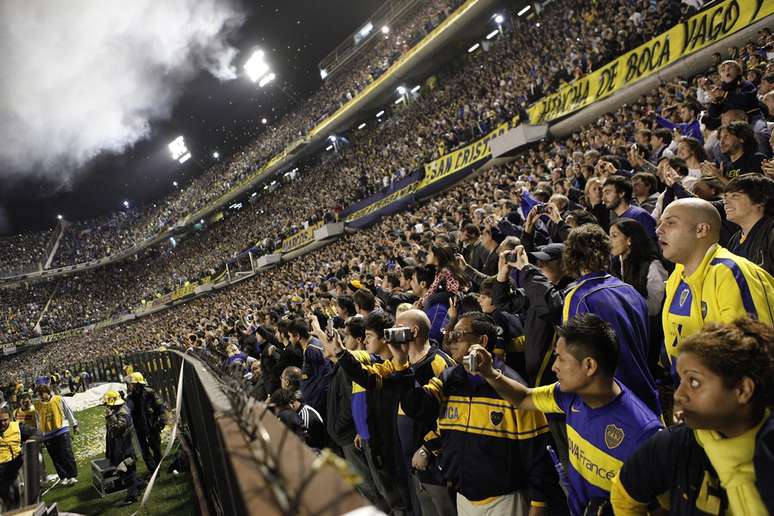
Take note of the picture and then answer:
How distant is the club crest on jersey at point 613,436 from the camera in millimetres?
1875

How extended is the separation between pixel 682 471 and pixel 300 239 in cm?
3097

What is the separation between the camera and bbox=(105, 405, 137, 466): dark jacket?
720 centimetres

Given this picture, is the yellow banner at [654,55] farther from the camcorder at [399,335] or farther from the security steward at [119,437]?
the security steward at [119,437]

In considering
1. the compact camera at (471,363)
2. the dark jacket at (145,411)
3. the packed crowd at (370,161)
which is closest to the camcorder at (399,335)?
the compact camera at (471,363)

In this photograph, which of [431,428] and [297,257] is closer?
[431,428]

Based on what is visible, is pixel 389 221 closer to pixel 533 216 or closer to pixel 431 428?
pixel 533 216

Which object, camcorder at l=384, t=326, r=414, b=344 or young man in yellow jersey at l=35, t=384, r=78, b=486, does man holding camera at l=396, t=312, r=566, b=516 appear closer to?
camcorder at l=384, t=326, r=414, b=344

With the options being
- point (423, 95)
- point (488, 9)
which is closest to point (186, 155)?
point (423, 95)

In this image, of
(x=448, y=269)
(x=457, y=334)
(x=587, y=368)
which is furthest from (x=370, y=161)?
(x=587, y=368)

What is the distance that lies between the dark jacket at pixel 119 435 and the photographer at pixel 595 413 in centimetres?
728

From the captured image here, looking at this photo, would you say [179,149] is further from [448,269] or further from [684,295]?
[684,295]

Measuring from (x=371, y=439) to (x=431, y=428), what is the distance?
33.7 inches

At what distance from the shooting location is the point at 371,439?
11.7ft

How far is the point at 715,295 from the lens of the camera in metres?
2.06
